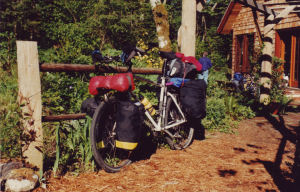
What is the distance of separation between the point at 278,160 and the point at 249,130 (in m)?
1.93

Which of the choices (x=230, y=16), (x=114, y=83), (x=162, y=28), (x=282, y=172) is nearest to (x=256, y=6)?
(x=162, y=28)

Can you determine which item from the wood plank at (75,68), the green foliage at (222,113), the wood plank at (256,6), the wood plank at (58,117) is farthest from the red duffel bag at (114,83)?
the wood plank at (256,6)

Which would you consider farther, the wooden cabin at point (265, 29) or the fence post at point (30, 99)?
the wooden cabin at point (265, 29)

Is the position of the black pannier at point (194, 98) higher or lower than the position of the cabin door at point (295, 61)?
lower

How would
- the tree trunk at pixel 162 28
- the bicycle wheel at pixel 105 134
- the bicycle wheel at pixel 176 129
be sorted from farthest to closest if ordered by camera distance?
the tree trunk at pixel 162 28
the bicycle wheel at pixel 176 129
the bicycle wheel at pixel 105 134

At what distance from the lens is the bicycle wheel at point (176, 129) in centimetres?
399

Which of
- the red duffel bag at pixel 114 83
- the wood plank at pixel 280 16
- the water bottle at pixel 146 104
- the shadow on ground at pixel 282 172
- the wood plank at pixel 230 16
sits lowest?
the shadow on ground at pixel 282 172

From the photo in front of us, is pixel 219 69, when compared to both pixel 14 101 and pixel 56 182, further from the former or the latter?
pixel 56 182

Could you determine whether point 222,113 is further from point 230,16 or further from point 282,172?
point 230,16

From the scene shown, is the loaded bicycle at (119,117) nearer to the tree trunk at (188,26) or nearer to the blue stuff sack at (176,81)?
the blue stuff sack at (176,81)

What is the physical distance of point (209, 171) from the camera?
3369 millimetres

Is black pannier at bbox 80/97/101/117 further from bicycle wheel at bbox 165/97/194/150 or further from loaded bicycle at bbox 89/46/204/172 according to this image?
bicycle wheel at bbox 165/97/194/150

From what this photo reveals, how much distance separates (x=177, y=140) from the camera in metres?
4.30

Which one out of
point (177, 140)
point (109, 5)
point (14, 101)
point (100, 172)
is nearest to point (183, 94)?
point (177, 140)
